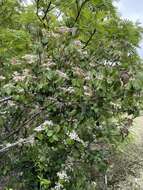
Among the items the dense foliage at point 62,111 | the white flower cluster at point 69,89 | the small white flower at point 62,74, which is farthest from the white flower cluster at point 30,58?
the white flower cluster at point 69,89

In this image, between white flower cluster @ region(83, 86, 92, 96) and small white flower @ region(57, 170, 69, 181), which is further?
small white flower @ region(57, 170, 69, 181)

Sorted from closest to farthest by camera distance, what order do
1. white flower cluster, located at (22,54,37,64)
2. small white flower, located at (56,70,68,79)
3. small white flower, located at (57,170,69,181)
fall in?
small white flower, located at (56,70,68,79) < small white flower, located at (57,170,69,181) < white flower cluster, located at (22,54,37,64)

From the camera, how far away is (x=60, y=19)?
7391 millimetres

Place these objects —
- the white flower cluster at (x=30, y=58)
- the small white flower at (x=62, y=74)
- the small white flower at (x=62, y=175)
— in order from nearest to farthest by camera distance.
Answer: the small white flower at (x=62, y=74), the small white flower at (x=62, y=175), the white flower cluster at (x=30, y=58)

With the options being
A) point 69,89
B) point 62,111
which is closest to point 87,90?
point 69,89

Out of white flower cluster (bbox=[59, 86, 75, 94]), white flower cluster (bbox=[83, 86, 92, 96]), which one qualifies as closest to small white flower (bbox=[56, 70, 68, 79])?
white flower cluster (bbox=[59, 86, 75, 94])

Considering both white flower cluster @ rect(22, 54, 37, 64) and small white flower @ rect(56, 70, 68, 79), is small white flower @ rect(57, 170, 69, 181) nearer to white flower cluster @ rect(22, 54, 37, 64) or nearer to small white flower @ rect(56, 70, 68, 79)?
small white flower @ rect(56, 70, 68, 79)

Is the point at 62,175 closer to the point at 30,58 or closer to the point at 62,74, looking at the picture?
the point at 62,74

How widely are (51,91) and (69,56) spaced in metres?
0.53

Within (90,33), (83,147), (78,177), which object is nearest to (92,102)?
(83,147)

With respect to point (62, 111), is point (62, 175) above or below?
below

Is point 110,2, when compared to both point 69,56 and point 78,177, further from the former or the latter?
point 78,177

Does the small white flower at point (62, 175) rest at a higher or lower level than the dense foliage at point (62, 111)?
lower

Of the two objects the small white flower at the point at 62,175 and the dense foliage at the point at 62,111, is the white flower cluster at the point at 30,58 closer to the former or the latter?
the dense foliage at the point at 62,111
